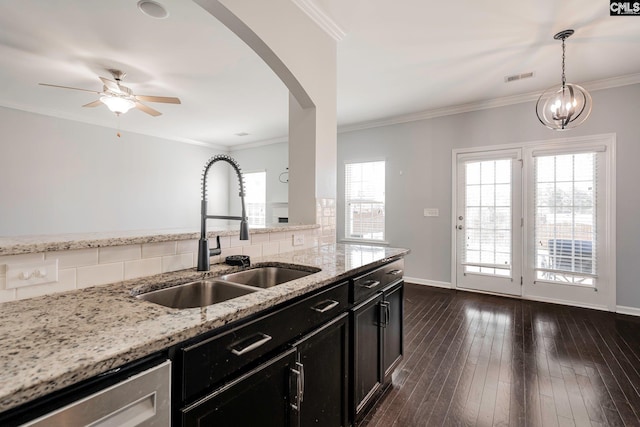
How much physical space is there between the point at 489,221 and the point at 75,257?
453 cm

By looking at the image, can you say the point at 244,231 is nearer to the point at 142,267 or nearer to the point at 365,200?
the point at 142,267

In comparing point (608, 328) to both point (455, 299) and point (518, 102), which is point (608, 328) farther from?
point (518, 102)

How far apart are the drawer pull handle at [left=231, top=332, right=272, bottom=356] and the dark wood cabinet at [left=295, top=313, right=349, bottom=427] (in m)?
0.21

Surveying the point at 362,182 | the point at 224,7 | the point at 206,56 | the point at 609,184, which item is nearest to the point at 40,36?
the point at 206,56

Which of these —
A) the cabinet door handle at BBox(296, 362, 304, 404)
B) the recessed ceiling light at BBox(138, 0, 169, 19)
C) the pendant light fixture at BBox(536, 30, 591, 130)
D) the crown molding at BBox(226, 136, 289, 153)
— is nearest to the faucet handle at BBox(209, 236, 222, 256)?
the cabinet door handle at BBox(296, 362, 304, 404)

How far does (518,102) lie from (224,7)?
3995 millimetres

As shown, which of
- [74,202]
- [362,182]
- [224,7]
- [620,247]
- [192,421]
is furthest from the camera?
[362,182]

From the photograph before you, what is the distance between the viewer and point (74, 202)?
483 centimetres

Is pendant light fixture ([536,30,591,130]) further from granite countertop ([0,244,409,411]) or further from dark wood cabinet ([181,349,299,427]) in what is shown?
dark wood cabinet ([181,349,299,427])

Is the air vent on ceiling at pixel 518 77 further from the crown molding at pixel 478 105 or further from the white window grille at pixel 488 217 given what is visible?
the white window grille at pixel 488 217

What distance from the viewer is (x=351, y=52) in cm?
299

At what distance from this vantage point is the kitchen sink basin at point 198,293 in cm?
123

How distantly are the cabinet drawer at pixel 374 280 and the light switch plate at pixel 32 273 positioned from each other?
1230 millimetres

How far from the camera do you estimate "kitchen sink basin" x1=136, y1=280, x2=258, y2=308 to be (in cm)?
123
